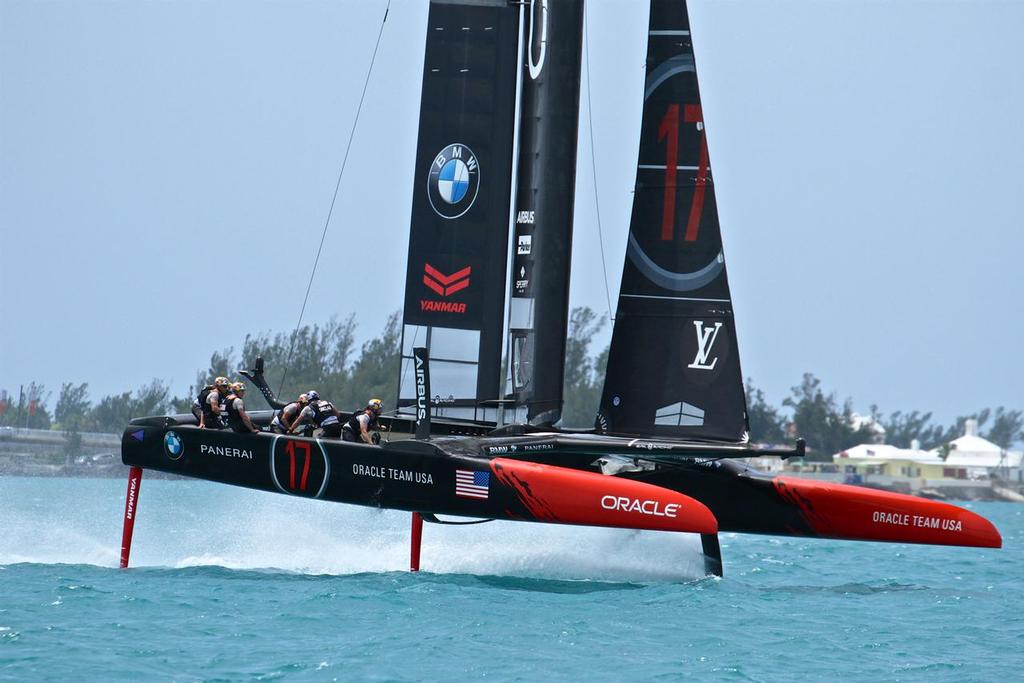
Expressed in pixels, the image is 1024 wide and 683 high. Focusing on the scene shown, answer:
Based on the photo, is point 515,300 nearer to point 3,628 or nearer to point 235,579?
point 235,579

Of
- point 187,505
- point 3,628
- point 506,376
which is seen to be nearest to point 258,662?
point 3,628

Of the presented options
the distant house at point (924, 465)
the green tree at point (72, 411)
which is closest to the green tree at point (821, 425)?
the distant house at point (924, 465)

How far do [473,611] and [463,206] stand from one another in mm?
4106

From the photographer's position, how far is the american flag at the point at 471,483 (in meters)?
11.2

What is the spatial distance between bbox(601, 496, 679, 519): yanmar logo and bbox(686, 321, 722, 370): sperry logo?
1.60m

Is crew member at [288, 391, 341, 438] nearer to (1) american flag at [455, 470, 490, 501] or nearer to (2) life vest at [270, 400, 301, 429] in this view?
(2) life vest at [270, 400, 301, 429]

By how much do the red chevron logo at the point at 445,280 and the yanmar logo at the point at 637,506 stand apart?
2.83 meters

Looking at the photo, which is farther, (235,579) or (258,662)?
(235,579)

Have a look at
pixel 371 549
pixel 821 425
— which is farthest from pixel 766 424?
pixel 371 549

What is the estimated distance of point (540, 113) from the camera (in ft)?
42.2

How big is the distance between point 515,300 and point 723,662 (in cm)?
489

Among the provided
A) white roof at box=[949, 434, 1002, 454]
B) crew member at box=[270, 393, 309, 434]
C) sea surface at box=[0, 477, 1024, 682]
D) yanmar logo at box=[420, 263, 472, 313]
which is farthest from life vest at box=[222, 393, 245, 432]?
white roof at box=[949, 434, 1002, 454]

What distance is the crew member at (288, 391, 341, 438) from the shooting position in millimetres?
12391

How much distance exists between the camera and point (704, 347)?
478 inches
